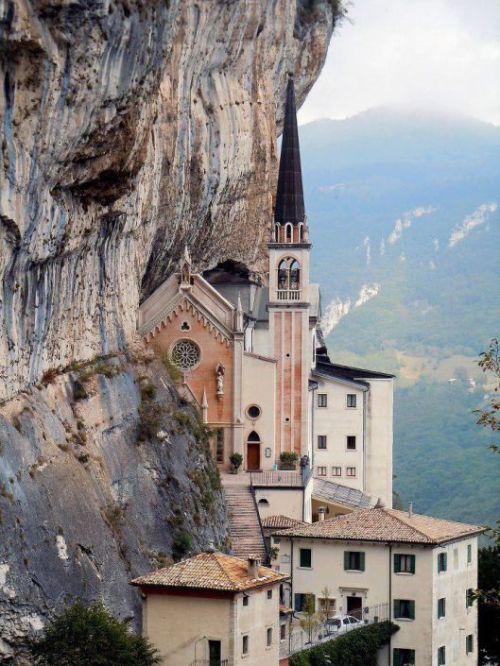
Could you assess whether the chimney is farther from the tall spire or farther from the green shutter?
the tall spire

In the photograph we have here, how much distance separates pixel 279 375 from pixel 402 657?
2247 cm

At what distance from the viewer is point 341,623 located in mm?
61312

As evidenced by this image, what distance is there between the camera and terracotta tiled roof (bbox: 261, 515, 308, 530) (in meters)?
73.1

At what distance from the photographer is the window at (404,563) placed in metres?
62.8

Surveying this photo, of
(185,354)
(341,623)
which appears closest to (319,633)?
(341,623)

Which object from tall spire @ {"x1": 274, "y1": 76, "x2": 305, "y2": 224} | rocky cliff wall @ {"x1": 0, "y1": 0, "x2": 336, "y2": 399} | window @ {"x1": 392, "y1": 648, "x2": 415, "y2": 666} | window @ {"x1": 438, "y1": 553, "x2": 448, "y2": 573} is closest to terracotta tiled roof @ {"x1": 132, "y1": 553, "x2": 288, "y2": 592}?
rocky cliff wall @ {"x1": 0, "y1": 0, "x2": 336, "y2": 399}

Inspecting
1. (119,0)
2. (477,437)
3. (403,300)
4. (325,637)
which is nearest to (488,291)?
(403,300)

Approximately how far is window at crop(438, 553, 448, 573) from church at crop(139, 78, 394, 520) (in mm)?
13759

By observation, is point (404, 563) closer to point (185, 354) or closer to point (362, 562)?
point (362, 562)

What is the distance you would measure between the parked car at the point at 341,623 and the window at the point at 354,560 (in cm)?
203

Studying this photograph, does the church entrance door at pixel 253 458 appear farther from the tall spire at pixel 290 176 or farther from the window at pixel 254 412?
the tall spire at pixel 290 176

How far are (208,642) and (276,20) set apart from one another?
3559 centimetres

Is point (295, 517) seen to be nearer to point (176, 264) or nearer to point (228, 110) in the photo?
point (176, 264)

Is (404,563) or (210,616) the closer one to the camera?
(210,616)
